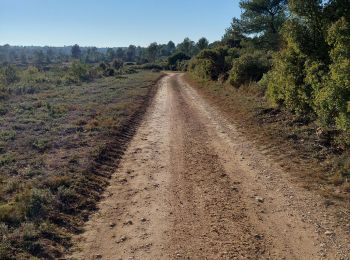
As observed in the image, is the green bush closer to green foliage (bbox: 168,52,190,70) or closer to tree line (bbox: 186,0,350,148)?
tree line (bbox: 186,0,350,148)

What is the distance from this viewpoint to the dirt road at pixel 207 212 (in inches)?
268

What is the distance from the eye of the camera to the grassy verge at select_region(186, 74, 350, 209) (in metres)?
9.77

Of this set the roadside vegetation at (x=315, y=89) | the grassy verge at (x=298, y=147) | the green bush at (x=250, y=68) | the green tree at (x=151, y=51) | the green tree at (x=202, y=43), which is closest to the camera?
the grassy verge at (x=298, y=147)

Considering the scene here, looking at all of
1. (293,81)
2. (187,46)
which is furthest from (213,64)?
(187,46)

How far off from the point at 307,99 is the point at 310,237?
9.09m

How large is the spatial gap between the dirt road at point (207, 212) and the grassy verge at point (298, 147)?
0.48 metres

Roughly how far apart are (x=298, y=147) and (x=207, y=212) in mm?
5733

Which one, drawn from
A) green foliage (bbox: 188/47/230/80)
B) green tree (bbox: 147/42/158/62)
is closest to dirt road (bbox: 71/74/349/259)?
green foliage (bbox: 188/47/230/80)

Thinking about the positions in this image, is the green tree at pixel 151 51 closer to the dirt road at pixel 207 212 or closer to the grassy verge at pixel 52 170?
the grassy verge at pixel 52 170

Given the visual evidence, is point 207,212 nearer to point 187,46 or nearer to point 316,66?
point 316,66

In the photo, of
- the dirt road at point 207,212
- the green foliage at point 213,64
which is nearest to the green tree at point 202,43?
the green foliage at point 213,64

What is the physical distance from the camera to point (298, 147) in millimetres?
12828

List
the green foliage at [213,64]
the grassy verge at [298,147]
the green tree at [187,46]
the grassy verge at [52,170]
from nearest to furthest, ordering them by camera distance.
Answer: the grassy verge at [52,170]
the grassy verge at [298,147]
the green foliage at [213,64]
the green tree at [187,46]

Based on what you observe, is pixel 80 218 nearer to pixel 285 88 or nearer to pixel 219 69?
pixel 285 88
